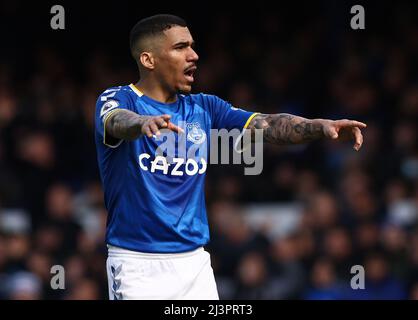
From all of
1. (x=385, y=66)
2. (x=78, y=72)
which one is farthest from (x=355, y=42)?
(x=78, y=72)

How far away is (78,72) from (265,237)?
349cm

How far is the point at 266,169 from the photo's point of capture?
36.2 feet

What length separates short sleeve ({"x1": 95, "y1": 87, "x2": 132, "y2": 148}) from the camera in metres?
5.46

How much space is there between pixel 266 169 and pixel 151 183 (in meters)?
5.63

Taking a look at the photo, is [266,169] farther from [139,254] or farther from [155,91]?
[139,254]

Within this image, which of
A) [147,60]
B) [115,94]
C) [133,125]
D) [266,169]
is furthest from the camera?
[266,169]

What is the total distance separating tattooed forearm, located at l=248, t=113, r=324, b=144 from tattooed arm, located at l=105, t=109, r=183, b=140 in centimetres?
93

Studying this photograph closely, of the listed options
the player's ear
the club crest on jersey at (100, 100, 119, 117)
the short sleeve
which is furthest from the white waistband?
A: the player's ear

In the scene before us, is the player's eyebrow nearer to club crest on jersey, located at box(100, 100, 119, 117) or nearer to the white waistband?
club crest on jersey, located at box(100, 100, 119, 117)

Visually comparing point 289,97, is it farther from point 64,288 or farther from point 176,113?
point 176,113

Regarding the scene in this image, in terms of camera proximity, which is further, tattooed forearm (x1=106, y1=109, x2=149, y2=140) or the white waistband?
the white waistband

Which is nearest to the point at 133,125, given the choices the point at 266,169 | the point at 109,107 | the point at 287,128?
the point at 109,107

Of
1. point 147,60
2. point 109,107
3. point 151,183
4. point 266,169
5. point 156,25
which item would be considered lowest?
point 266,169

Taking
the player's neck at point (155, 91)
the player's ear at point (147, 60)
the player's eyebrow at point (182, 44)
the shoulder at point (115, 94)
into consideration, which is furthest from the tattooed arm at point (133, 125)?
the player's eyebrow at point (182, 44)
